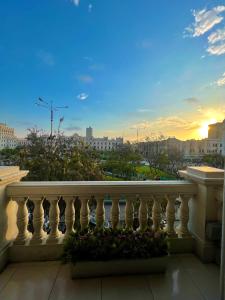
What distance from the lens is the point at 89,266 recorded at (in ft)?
5.55

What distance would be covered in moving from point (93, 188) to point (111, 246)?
0.55m

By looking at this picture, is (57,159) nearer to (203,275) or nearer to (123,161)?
(123,161)

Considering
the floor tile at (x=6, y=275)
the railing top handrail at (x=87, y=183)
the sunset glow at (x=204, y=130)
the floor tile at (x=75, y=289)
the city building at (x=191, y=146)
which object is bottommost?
the floor tile at (x=6, y=275)

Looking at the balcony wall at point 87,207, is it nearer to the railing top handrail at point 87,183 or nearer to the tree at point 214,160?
the railing top handrail at point 87,183

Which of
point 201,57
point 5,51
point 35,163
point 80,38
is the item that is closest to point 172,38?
point 201,57

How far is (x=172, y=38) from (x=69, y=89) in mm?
1724

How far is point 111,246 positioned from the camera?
5.65 ft

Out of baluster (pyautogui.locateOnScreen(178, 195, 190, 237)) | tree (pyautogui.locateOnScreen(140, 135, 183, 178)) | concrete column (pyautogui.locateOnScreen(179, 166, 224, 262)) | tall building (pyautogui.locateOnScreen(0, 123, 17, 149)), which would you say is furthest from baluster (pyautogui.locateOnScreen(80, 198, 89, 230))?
tall building (pyautogui.locateOnScreen(0, 123, 17, 149))

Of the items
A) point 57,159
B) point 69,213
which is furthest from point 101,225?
point 57,159

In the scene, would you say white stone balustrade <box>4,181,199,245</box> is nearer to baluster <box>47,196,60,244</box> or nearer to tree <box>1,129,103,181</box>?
baluster <box>47,196,60,244</box>

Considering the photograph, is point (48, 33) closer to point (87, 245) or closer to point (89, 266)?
point (87, 245)

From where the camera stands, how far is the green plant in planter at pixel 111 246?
1694mm

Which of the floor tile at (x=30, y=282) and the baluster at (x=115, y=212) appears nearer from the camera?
the floor tile at (x=30, y=282)

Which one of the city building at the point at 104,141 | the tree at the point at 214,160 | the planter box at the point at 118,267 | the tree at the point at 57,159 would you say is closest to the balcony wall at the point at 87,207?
the planter box at the point at 118,267
